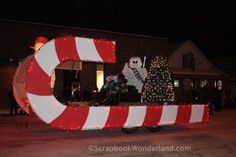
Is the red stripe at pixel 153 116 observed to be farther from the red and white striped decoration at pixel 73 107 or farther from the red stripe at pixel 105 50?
the red stripe at pixel 105 50

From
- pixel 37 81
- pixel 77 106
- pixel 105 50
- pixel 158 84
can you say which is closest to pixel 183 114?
pixel 158 84

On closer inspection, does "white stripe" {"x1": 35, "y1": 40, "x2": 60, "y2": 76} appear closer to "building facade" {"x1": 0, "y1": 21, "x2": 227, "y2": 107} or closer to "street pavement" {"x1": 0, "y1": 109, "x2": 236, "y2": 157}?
"street pavement" {"x1": 0, "y1": 109, "x2": 236, "y2": 157}

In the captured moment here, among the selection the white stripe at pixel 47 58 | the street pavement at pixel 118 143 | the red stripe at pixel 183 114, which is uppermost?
the white stripe at pixel 47 58

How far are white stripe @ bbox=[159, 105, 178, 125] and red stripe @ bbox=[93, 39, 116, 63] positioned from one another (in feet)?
8.72

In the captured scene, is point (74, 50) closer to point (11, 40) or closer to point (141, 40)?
point (11, 40)

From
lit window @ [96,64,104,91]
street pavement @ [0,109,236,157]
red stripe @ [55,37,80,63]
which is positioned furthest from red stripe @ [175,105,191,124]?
lit window @ [96,64,104,91]

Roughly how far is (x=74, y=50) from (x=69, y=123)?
7.35 ft

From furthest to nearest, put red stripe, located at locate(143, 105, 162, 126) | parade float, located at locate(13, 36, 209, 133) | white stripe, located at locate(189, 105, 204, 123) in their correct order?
white stripe, located at locate(189, 105, 204, 123)
red stripe, located at locate(143, 105, 162, 126)
parade float, located at locate(13, 36, 209, 133)

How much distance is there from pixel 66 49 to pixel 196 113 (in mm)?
5550

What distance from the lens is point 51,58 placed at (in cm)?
1073

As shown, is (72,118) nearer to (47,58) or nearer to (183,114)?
(47,58)

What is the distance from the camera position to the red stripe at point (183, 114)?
12.8 metres

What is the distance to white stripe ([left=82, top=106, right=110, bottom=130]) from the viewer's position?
10992mm

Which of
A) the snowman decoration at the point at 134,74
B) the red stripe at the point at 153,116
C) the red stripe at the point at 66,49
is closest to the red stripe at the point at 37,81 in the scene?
the red stripe at the point at 66,49
